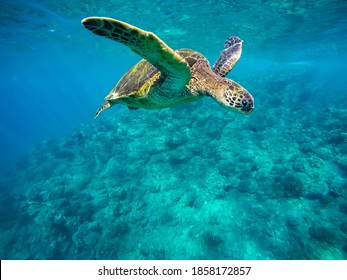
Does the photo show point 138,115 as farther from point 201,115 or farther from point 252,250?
point 252,250

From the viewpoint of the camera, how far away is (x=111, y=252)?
847 cm

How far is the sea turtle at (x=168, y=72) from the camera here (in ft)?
7.64

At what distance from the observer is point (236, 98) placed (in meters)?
3.25

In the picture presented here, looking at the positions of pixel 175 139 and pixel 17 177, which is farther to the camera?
pixel 17 177

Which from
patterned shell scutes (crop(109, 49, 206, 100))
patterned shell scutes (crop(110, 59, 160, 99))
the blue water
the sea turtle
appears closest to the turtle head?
the sea turtle

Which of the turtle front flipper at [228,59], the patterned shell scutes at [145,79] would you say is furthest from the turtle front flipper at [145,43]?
the turtle front flipper at [228,59]

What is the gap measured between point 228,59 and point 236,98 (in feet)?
6.47

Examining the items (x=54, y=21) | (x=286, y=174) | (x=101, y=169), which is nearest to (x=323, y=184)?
(x=286, y=174)

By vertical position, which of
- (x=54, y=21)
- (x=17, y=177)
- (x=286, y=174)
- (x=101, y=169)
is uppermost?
(x=54, y=21)

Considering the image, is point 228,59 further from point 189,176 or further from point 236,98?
point 189,176

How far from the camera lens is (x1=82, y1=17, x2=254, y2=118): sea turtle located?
233cm

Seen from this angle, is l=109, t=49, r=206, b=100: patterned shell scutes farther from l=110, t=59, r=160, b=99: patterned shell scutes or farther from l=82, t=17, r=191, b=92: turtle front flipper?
l=82, t=17, r=191, b=92: turtle front flipper

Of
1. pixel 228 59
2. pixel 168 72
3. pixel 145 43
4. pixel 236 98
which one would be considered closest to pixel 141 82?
pixel 168 72

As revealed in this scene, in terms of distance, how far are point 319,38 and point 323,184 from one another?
958 inches
